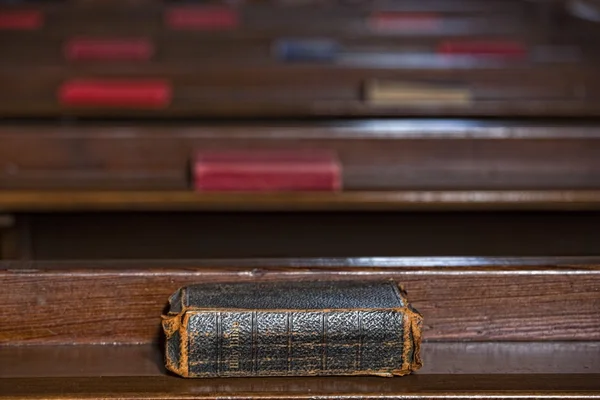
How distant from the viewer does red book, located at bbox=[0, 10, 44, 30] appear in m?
4.16

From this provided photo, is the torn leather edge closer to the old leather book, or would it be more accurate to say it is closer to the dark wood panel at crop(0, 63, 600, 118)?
the old leather book

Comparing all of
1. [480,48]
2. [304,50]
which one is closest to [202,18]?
[304,50]

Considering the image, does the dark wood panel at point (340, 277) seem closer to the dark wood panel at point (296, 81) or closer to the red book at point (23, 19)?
the dark wood panel at point (296, 81)

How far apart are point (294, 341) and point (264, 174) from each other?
45.6 inches

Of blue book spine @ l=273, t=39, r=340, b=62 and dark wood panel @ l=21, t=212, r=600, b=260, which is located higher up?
blue book spine @ l=273, t=39, r=340, b=62

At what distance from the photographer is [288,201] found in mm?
2049

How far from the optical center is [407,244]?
2176mm

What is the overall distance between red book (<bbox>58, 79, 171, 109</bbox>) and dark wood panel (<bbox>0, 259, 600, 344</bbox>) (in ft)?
6.09

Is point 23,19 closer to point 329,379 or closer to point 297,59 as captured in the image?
point 297,59

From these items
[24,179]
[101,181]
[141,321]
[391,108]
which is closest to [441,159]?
[391,108]

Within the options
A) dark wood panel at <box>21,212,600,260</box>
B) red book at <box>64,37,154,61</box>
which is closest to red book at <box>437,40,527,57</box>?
red book at <box>64,37,154,61</box>

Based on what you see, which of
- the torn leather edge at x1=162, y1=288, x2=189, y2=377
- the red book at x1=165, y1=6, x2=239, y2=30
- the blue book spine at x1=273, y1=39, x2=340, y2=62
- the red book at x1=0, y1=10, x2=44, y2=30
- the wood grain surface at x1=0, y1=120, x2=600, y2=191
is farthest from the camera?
the red book at x1=165, y1=6, x2=239, y2=30

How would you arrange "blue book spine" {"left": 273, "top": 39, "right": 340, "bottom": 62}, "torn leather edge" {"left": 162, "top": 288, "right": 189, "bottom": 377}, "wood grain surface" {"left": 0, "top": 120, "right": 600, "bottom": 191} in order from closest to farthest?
"torn leather edge" {"left": 162, "top": 288, "right": 189, "bottom": 377} < "wood grain surface" {"left": 0, "top": 120, "right": 600, "bottom": 191} < "blue book spine" {"left": 273, "top": 39, "right": 340, "bottom": 62}

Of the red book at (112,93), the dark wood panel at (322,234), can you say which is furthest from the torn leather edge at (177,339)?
the red book at (112,93)
